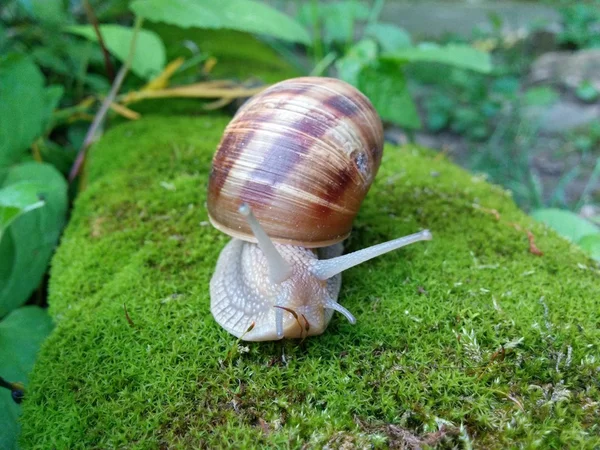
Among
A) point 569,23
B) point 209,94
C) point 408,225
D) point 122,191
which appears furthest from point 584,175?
point 122,191

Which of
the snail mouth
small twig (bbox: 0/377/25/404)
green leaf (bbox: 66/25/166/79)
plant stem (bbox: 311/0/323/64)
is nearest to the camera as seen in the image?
the snail mouth

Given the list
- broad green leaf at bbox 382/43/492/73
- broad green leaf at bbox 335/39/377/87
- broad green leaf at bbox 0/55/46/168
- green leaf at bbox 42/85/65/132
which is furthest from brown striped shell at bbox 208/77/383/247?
green leaf at bbox 42/85/65/132

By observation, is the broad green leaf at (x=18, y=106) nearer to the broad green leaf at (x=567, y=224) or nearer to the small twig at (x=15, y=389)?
the small twig at (x=15, y=389)

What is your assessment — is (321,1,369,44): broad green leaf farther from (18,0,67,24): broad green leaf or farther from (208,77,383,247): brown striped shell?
(208,77,383,247): brown striped shell

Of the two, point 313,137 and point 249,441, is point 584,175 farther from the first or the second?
point 249,441

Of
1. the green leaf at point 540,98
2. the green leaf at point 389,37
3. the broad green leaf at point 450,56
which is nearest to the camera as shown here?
the broad green leaf at point 450,56

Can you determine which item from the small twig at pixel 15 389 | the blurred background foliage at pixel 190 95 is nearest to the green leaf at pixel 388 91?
the blurred background foliage at pixel 190 95

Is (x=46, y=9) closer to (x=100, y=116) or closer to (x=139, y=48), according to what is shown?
(x=139, y=48)
